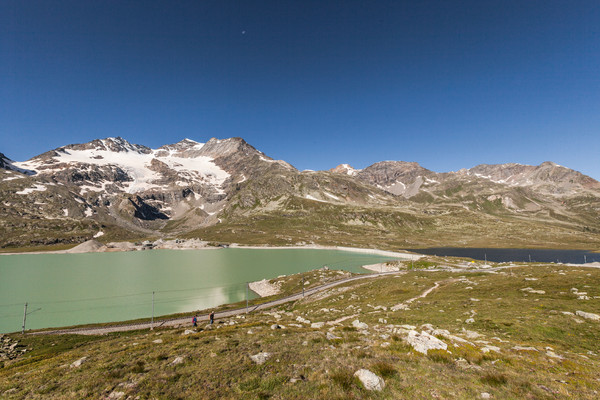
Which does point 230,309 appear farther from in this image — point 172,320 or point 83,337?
point 83,337

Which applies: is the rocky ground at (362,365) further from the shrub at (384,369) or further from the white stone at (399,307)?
the white stone at (399,307)

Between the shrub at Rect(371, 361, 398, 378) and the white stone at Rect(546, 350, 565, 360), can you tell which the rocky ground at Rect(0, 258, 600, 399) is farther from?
the white stone at Rect(546, 350, 565, 360)

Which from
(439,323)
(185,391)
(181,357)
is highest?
(185,391)

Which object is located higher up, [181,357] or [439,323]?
[181,357]

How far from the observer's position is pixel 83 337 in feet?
129

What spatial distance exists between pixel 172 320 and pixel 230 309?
1227 cm

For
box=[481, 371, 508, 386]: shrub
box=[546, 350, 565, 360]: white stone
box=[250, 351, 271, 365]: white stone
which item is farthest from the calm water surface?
box=[546, 350, 565, 360]: white stone

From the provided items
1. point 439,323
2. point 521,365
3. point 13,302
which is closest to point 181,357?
point 521,365

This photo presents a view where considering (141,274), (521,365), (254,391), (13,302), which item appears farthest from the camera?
(141,274)

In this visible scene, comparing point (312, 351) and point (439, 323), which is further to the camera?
point (439, 323)

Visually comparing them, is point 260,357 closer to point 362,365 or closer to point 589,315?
point 362,365

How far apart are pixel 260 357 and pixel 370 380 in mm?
7600

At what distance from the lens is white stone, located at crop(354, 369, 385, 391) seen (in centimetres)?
1177

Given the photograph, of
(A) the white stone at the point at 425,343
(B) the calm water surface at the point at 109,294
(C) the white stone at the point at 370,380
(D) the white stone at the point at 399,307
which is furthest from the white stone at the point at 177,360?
(B) the calm water surface at the point at 109,294
